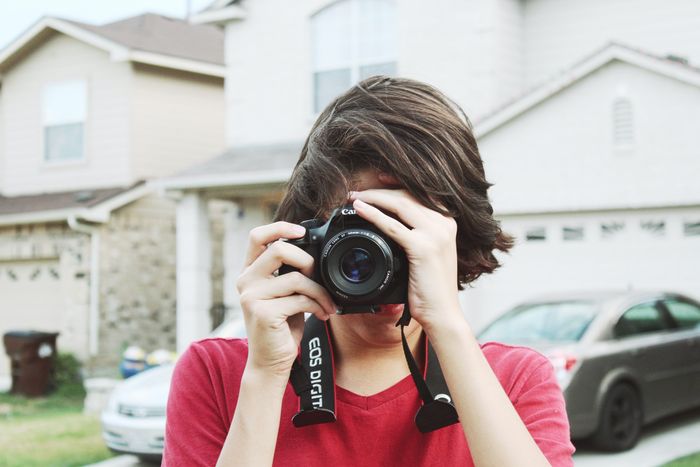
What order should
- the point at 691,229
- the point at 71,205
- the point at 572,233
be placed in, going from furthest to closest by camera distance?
the point at 71,205, the point at 572,233, the point at 691,229

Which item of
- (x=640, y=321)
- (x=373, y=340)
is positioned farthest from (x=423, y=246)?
(x=640, y=321)

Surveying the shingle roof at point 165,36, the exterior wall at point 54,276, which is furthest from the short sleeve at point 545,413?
the shingle roof at point 165,36

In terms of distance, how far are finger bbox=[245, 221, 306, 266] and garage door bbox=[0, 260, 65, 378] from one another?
14444mm

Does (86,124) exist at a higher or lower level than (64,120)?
lower

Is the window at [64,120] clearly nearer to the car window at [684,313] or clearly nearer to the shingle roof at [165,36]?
the shingle roof at [165,36]

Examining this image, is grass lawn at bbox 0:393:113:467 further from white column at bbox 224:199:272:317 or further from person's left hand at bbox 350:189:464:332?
person's left hand at bbox 350:189:464:332

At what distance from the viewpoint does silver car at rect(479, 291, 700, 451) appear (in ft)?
24.1

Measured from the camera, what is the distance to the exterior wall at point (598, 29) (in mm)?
11242

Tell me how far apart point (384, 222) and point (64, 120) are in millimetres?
15601

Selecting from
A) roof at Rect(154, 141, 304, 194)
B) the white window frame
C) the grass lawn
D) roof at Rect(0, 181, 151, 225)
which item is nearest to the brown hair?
the grass lawn

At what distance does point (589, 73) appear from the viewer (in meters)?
10.2

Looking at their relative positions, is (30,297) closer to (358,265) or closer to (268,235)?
(268,235)

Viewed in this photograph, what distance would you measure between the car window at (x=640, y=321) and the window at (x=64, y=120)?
10.7 metres

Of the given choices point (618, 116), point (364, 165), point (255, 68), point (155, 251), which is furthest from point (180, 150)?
point (364, 165)
